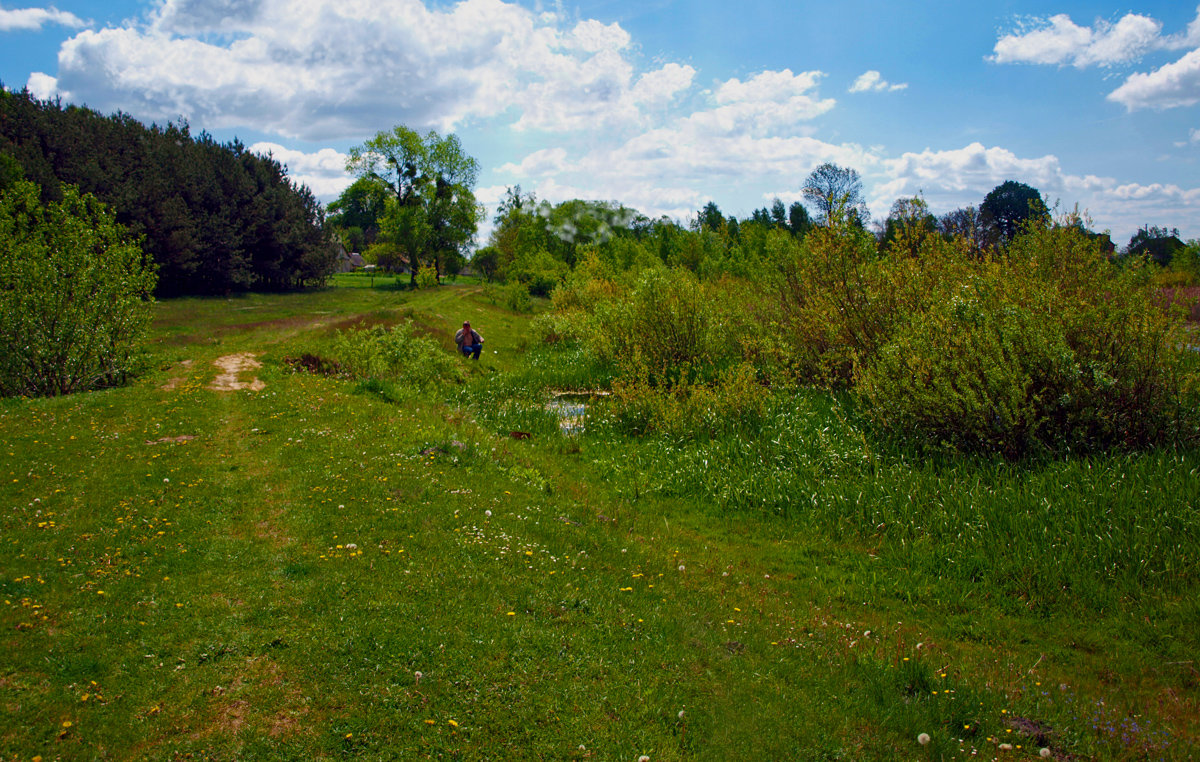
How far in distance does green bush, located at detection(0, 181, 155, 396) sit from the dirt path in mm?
2140

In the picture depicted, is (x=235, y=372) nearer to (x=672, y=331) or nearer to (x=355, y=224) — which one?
(x=672, y=331)

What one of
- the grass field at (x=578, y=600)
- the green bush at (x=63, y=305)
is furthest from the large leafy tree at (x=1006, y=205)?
the green bush at (x=63, y=305)

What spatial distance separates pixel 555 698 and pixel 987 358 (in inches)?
309

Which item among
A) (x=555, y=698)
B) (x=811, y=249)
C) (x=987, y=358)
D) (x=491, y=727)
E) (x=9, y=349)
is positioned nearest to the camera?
(x=491, y=727)

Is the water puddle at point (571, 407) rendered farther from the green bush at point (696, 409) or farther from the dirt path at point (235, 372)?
the dirt path at point (235, 372)

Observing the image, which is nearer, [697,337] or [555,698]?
[555,698]

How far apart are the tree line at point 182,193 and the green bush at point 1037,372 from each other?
2959 centimetres

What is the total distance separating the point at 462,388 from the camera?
60.7 feet

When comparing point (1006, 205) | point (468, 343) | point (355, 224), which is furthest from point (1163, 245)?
point (355, 224)

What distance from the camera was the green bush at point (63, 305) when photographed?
47.1ft

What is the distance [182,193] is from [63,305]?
31259 millimetres

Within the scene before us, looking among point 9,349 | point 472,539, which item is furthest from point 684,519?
point 9,349

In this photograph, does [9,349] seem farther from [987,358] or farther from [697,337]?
[987,358]

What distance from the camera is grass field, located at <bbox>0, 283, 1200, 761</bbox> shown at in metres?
4.49
